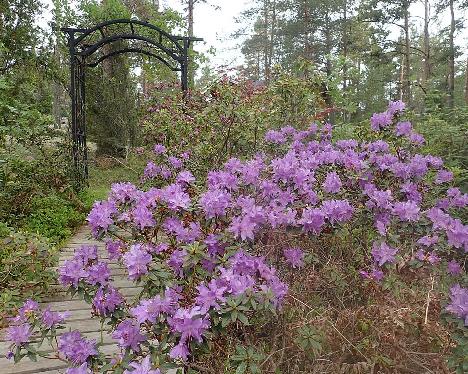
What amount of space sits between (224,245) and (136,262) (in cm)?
33

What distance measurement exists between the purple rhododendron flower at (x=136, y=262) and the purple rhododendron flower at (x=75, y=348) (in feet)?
1.05

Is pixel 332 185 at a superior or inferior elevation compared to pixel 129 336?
superior

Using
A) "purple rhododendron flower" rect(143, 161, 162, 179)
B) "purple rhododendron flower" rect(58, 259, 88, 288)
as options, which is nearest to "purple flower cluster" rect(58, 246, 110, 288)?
"purple rhododendron flower" rect(58, 259, 88, 288)

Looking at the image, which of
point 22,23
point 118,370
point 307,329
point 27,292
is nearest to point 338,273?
point 307,329

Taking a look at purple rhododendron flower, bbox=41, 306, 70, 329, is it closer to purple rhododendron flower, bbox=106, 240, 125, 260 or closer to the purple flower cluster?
the purple flower cluster

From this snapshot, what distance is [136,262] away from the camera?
1376mm

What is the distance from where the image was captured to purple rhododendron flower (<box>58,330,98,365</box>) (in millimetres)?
1469

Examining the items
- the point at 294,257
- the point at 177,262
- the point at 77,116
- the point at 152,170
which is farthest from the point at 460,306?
the point at 77,116

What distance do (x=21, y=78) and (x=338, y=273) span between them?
20.0ft

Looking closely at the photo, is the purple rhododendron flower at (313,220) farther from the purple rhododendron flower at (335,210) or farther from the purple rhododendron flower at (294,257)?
the purple rhododendron flower at (294,257)

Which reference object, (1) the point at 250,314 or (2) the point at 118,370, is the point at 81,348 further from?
(1) the point at 250,314

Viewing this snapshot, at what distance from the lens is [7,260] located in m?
3.45

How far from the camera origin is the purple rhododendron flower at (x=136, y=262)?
137cm

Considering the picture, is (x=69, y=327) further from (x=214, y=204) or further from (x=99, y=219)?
(x=214, y=204)
